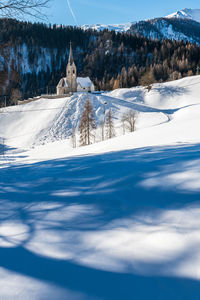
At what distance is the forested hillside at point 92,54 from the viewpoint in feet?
365

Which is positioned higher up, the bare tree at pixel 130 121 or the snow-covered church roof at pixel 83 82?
the snow-covered church roof at pixel 83 82

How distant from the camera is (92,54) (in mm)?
147250

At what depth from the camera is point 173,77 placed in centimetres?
8419

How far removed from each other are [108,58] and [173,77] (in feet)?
220

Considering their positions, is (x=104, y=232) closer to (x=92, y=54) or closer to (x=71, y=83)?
(x=71, y=83)

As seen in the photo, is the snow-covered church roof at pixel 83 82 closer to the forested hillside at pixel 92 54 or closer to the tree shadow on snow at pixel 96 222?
the forested hillside at pixel 92 54

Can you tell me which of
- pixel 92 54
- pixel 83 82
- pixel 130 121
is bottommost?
pixel 130 121

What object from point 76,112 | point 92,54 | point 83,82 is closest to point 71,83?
point 83,82

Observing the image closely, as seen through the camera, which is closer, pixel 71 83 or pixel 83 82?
pixel 71 83

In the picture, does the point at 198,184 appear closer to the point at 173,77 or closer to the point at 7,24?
the point at 7,24

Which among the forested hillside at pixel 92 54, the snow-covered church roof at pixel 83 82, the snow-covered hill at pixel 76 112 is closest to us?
the snow-covered hill at pixel 76 112

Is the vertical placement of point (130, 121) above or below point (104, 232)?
above

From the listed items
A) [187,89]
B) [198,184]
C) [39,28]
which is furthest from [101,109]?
[39,28]

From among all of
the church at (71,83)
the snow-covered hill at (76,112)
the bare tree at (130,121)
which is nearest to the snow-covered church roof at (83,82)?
the church at (71,83)
